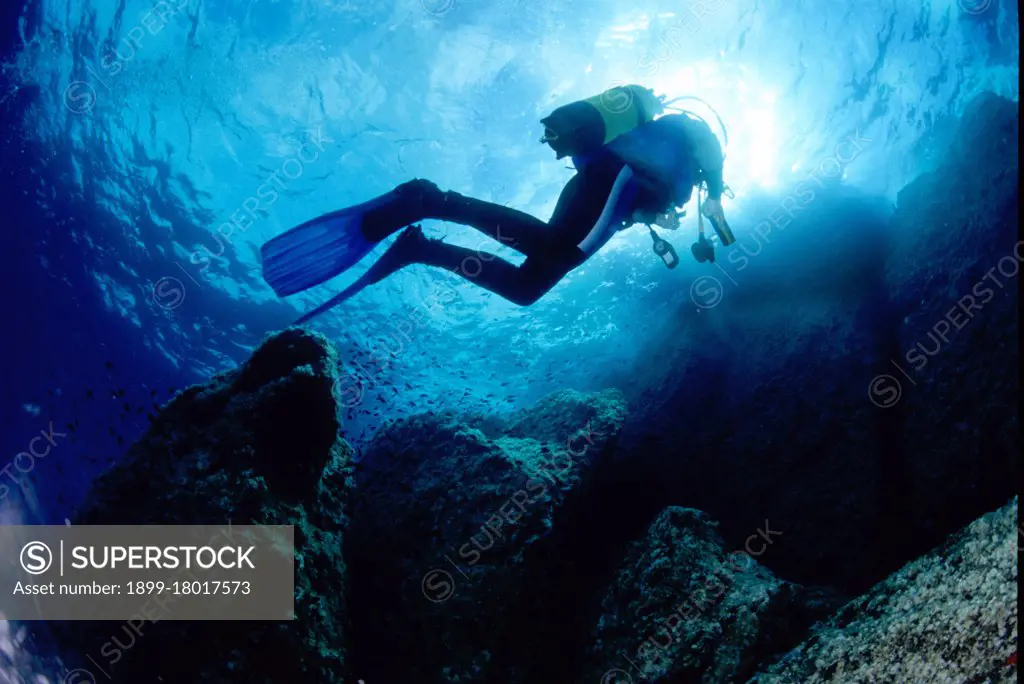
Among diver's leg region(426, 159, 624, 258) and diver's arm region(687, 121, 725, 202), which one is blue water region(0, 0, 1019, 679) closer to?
diver's arm region(687, 121, 725, 202)

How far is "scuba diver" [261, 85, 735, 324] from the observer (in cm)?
433

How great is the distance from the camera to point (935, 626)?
3322 millimetres

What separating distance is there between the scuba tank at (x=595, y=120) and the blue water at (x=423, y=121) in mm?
6634

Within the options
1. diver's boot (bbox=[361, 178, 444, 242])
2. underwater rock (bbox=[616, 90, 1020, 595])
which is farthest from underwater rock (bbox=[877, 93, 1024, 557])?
diver's boot (bbox=[361, 178, 444, 242])

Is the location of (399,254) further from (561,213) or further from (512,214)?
(561,213)

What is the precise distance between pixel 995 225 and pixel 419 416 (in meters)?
8.75

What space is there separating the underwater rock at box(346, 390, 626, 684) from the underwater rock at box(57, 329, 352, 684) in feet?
2.22

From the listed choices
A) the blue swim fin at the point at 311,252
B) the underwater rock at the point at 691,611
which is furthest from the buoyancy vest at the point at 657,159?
the underwater rock at the point at 691,611

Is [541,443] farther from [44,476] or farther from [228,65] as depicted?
[44,476]

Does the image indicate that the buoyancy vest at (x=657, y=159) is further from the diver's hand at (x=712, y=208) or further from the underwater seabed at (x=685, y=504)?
the underwater seabed at (x=685, y=504)

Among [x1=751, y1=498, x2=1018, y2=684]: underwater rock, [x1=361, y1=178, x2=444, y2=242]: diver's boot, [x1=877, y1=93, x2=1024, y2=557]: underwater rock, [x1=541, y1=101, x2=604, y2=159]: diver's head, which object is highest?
[x1=361, y1=178, x2=444, y2=242]: diver's boot

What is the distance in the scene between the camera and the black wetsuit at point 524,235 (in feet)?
14.1

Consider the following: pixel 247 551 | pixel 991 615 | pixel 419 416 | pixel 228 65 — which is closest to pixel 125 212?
pixel 228 65

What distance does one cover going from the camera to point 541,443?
7.91 meters
